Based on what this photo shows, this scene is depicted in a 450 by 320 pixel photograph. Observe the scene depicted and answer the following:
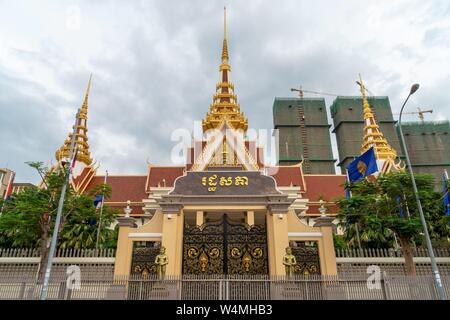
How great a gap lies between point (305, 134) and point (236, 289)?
53911mm

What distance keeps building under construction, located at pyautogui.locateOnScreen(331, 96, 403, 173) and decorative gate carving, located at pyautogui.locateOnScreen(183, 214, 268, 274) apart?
4834 cm

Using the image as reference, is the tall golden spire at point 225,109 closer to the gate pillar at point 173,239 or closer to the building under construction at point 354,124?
the gate pillar at point 173,239

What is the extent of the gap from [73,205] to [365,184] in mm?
14753

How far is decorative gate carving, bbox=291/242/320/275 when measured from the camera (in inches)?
533

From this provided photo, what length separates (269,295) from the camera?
11297 mm

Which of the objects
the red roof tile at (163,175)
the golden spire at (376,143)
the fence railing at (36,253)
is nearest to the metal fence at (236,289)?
the fence railing at (36,253)

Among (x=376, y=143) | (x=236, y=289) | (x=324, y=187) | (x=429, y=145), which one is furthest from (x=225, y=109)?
(x=429, y=145)

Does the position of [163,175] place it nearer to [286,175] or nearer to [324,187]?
[286,175]

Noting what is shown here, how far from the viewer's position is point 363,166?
68.8 feet

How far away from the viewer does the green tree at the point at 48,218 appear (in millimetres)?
15703

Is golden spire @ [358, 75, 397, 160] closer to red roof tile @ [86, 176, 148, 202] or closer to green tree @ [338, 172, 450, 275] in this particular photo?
green tree @ [338, 172, 450, 275]
